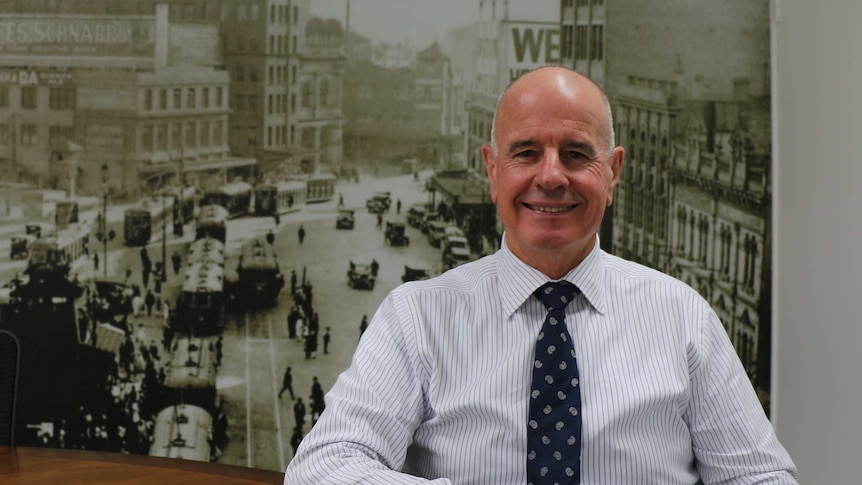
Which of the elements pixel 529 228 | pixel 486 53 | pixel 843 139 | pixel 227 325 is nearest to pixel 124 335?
pixel 227 325

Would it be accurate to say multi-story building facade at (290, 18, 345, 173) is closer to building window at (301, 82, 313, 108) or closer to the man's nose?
building window at (301, 82, 313, 108)

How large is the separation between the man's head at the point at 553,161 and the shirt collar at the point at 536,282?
0.11ft

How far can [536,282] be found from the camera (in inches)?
65.8

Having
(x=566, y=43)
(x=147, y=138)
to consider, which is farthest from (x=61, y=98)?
(x=566, y=43)

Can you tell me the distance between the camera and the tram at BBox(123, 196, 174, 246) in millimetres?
3002

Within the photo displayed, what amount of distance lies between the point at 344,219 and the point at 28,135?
118 centimetres

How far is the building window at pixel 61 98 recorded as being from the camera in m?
2.98

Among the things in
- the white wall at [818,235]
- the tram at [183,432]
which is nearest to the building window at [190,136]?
the tram at [183,432]

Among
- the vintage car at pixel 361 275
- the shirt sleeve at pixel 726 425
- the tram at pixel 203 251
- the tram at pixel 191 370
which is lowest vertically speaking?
the tram at pixel 191 370

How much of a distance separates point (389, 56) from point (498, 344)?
5.57 feet

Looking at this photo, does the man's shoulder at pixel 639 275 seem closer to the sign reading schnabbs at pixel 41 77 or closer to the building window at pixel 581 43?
the building window at pixel 581 43

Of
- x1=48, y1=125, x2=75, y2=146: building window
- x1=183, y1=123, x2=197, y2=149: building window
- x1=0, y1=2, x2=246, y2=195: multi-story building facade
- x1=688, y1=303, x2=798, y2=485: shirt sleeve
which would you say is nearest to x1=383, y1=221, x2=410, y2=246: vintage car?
x1=0, y1=2, x2=246, y2=195: multi-story building facade

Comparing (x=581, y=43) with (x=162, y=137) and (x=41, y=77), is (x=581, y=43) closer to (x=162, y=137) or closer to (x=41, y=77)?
(x=162, y=137)

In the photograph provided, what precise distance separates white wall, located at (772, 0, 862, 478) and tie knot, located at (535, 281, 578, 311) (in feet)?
4.60
